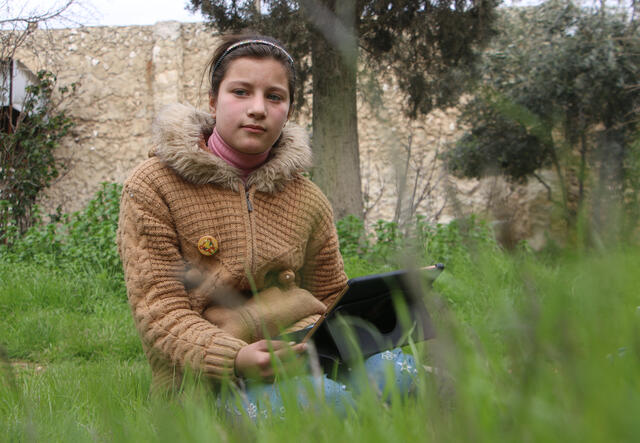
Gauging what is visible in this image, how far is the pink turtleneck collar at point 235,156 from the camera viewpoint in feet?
6.84

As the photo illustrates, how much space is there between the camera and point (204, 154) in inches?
76.9

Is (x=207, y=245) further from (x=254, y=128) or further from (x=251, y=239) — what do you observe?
(x=254, y=128)

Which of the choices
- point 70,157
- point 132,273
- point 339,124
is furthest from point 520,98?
point 70,157

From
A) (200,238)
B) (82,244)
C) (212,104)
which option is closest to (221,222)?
(200,238)

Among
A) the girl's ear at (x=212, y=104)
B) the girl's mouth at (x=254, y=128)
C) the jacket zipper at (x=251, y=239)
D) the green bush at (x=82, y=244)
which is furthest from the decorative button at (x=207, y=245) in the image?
the green bush at (x=82, y=244)

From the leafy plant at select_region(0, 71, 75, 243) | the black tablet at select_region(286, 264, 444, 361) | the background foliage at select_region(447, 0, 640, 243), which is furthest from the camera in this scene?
the leafy plant at select_region(0, 71, 75, 243)

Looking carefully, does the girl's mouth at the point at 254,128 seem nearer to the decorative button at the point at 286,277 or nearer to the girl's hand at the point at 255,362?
the decorative button at the point at 286,277

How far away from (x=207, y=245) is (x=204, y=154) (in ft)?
1.05

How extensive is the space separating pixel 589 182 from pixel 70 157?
11.1 m

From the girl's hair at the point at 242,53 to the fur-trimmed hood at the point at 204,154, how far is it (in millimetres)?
168

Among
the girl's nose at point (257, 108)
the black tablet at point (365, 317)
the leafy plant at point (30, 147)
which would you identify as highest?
the leafy plant at point (30, 147)

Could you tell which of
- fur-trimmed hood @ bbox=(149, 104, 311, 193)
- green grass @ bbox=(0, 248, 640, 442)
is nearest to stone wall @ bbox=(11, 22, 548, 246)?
fur-trimmed hood @ bbox=(149, 104, 311, 193)

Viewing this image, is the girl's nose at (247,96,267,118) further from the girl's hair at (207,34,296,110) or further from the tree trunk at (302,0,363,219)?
the tree trunk at (302,0,363,219)

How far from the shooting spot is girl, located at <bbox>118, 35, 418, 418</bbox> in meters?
1.82
